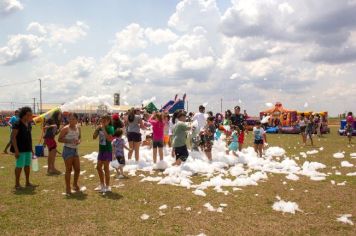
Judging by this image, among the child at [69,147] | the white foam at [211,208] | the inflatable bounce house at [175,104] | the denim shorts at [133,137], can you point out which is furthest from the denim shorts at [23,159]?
the inflatable bounce house at [175,104]

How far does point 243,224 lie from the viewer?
5.76 meters

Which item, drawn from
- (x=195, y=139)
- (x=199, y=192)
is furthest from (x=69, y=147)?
(x=195, y=139)

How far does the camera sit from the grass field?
5.54m

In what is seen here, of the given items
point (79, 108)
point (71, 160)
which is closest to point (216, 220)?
point (71, 160)

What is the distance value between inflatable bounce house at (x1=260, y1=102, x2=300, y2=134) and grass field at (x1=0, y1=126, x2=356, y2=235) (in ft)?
83.6

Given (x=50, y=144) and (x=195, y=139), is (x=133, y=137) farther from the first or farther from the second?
(x=195, y=139)

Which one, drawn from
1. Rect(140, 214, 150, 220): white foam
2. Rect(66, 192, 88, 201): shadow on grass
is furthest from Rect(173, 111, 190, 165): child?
Rect(140, 214, 150, 220): white foam

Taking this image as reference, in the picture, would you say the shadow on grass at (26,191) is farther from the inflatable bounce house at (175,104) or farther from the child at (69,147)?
the inflatable bounce house at (175,104)

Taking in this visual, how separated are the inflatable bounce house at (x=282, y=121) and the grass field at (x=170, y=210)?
25469 mm

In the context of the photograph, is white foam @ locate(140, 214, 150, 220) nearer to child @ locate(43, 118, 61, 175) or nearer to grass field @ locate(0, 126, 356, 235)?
grass field @ locate(0, 126, 356, 235)

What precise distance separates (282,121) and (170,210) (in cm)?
3114

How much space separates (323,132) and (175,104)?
13136 millimetres

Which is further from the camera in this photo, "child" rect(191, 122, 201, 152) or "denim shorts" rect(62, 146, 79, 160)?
"child" rect(191, 122, 201, 152)

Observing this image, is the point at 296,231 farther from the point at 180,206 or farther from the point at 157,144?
the point at 157,144
